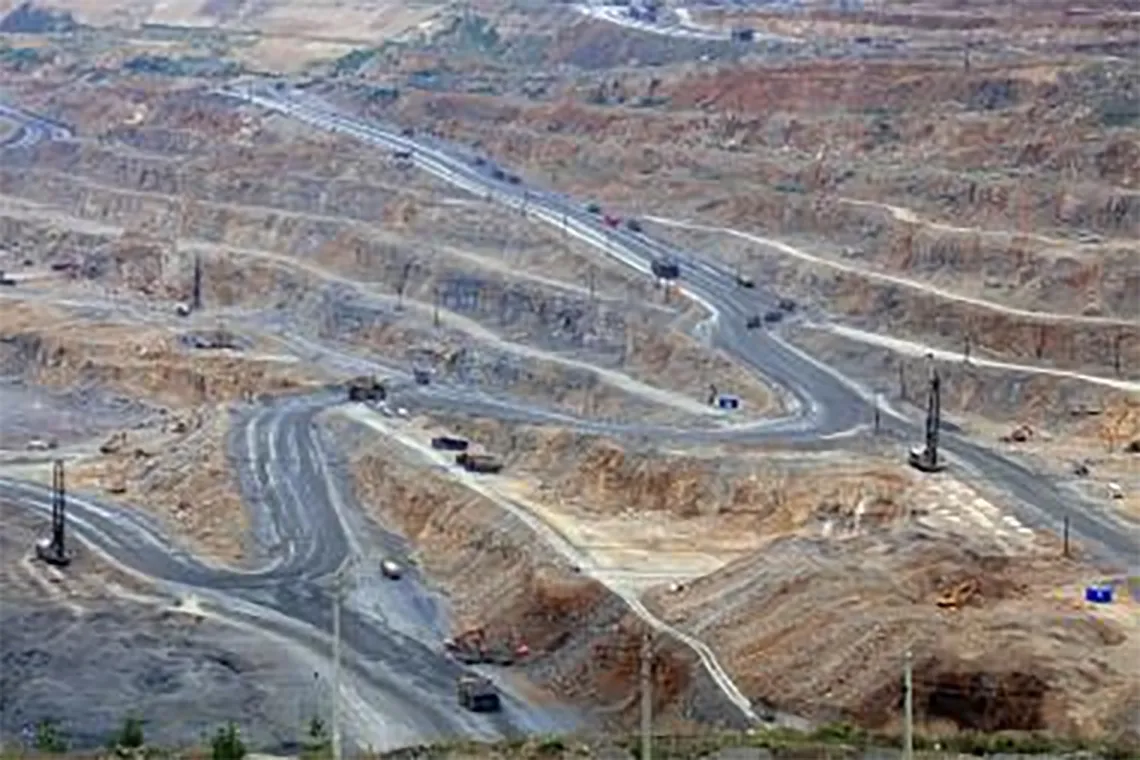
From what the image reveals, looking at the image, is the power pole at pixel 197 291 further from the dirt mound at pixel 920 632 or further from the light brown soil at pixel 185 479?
the dirt mound at pixel 920 632

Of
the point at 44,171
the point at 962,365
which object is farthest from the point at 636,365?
the point at 44,171

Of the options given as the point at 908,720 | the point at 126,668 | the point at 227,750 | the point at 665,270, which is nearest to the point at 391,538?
the point at 126,668

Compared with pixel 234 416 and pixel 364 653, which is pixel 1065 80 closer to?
pixel 234 416

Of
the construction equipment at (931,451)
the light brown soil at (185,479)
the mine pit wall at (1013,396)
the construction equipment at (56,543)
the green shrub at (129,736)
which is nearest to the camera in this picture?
the green shrub at (129,736)

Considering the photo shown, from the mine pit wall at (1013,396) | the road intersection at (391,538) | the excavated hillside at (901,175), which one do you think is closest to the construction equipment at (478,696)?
the road intersection at (391,538)

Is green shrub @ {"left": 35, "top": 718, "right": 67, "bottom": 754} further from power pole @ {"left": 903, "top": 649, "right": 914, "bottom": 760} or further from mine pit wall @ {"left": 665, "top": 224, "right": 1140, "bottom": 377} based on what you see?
mine pit wall @ {"left": 665, "top": 224, "right": 1140, "bottom": 377}

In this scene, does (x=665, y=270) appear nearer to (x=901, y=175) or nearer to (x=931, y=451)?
(x=901, y=175)
